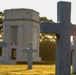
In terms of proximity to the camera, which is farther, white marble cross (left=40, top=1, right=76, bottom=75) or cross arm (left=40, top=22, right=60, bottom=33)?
white marble cross (left=40, top=1, right=76, bottom=75)

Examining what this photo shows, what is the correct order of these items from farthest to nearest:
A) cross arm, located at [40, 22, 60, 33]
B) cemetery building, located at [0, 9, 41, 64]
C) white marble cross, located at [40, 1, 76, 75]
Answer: cemetery building, located at [0, 9, 41, 64] → white marble cross, located at [40, 1, 76, 75] → cross arm, located at [40, 22, 60, 33]

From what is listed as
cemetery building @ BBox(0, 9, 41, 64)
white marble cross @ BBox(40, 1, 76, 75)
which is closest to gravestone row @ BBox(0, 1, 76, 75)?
white marble cross @ BBox(40, 1, 76, 75)

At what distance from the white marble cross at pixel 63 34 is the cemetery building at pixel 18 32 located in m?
27.5

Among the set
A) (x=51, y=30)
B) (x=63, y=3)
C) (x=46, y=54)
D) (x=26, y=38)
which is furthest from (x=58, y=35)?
(x=46, y=54)

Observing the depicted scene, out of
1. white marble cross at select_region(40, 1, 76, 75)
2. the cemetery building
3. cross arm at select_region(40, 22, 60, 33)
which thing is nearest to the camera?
cross arm at select_region(40, 22, 60, 33)

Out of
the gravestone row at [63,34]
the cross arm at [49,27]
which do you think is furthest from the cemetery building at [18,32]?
the cross arm at [49,27]

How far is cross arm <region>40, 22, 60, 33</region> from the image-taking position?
18.8 ft

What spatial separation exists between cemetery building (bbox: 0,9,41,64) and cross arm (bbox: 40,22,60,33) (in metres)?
27.6

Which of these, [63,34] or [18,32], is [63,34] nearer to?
[63,34]

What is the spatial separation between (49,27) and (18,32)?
28.1 metres

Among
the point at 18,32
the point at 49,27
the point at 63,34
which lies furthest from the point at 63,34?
the point at 18,32

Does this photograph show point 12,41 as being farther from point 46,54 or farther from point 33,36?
point 46,54

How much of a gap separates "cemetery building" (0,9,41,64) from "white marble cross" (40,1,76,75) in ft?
90.1

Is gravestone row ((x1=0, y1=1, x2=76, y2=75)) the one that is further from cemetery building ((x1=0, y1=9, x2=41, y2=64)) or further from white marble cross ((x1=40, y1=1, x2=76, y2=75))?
cemetery building ((x1=0, y1=9, x2=41, y2=64))
